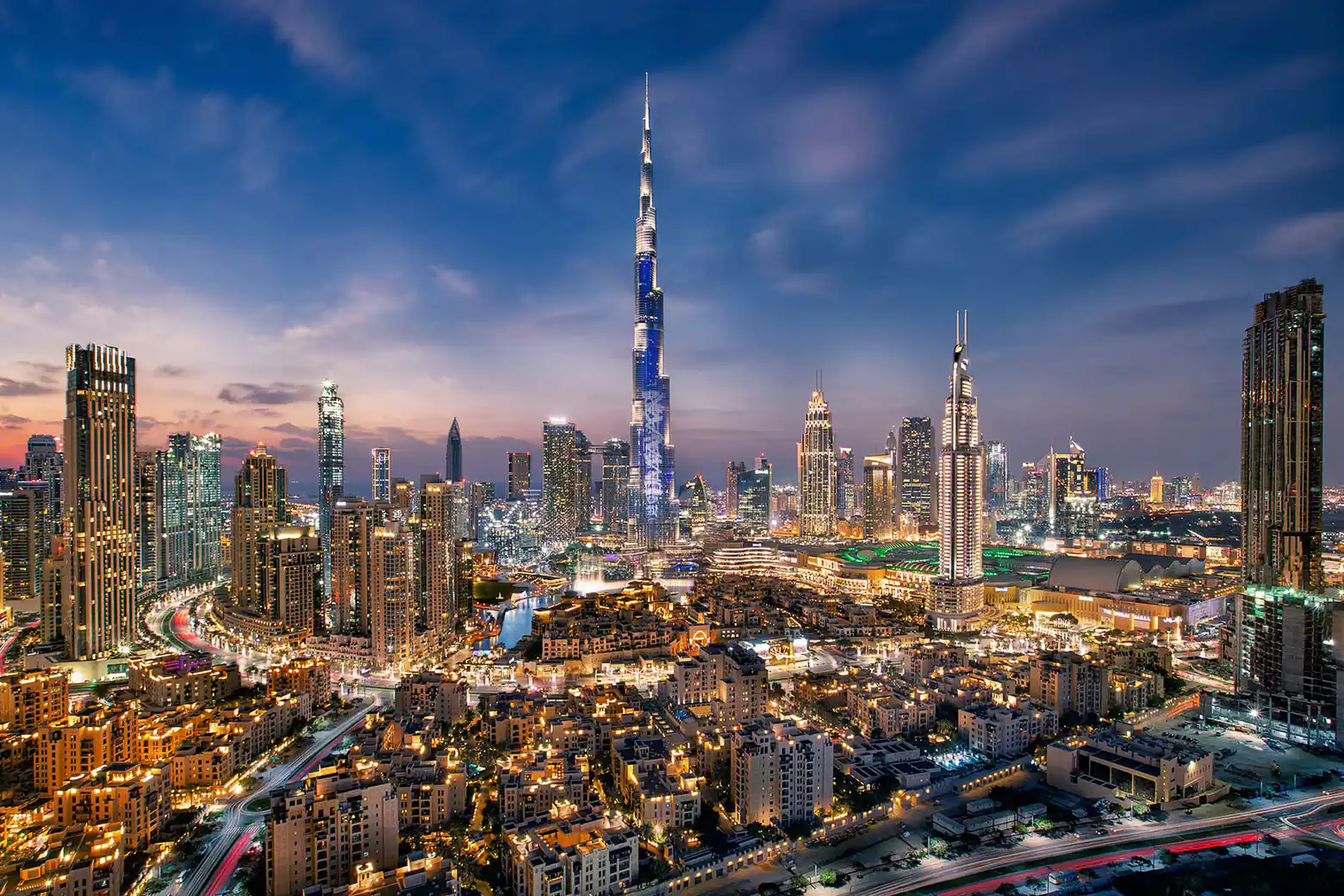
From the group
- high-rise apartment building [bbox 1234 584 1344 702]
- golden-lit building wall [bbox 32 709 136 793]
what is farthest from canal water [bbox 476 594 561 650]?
high-rise apartment building [bbox 1234 584 1344 702]

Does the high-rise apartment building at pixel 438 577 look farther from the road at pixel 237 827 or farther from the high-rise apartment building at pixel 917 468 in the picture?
the high-rise apartment building at pixel 917 468

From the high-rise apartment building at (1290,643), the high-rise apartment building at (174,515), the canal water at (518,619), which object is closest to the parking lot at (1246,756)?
the high-rise apartment building at (1290,643)

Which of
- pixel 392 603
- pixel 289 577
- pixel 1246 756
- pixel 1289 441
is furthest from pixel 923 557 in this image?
pixel 289 577

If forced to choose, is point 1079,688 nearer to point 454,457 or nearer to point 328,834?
point 328,834

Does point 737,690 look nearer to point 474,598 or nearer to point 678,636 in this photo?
point 678,636

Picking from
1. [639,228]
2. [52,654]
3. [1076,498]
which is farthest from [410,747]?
[1076,498]

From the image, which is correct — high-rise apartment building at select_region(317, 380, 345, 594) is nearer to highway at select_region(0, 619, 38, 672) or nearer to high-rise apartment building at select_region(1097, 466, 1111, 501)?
highway at select_region(0, 619, 38, 672)

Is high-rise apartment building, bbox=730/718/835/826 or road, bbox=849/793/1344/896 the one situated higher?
high-rise apartment building, bbox=730/718/835/826
